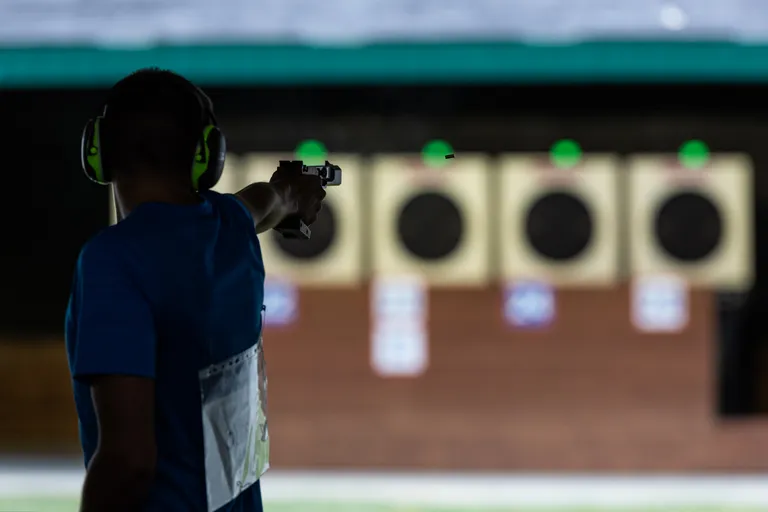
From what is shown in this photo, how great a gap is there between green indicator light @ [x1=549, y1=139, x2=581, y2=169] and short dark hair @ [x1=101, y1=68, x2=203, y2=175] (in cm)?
575

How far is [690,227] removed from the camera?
7.05 meters

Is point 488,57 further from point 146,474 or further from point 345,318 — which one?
point 146,474

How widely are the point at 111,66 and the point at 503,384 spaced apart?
3255mm

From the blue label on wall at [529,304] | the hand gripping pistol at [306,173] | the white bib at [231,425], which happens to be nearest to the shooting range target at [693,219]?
the blue label on wall at [529,304]

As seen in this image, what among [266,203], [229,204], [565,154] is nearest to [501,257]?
[565,154]

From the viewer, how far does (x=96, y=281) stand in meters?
1.36

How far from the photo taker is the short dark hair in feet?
4.87

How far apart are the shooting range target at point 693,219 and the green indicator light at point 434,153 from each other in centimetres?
124

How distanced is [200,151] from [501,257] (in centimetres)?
561

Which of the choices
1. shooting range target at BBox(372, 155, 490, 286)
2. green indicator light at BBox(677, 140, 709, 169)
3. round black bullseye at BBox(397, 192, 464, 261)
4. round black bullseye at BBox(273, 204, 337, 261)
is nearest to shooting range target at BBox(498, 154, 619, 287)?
shooting range target at BBox(372, 155, 490, 286)

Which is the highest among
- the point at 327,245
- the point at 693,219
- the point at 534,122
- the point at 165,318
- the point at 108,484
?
the point at 534,122

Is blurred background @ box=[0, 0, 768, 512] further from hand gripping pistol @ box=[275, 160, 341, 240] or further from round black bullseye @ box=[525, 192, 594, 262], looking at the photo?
hand gripping pistol @ box=[275, 160, 341, 240]

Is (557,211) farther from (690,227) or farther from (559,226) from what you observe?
(690,227)

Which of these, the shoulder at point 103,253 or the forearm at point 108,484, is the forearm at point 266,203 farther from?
the forearm at point 108,484
